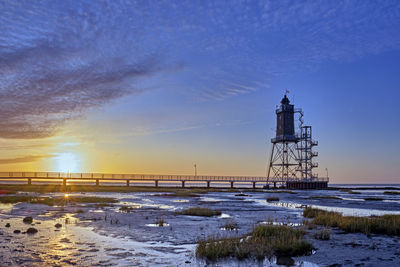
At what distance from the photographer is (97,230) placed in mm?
17344

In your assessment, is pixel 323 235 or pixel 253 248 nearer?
pixel 253 248

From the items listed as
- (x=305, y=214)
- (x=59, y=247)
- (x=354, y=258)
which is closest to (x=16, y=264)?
(x=59, y=247)

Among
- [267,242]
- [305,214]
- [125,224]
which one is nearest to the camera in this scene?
[267,242]

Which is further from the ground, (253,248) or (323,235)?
(253,248)

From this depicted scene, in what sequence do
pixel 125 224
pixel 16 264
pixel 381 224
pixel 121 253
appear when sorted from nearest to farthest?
pixel 16 264 < pixel 121 253 < pixel 381 224 < pixel 125 224

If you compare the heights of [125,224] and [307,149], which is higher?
[307,149]

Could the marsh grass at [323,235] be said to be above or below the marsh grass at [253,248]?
below

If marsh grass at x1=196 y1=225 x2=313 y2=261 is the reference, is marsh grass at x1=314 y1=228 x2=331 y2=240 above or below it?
below

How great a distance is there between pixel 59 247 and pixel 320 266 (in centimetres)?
942

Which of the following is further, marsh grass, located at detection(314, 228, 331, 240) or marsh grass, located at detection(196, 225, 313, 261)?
marsh grass, located at detection(314, 228, 331, 240)

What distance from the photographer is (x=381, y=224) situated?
17.0 m

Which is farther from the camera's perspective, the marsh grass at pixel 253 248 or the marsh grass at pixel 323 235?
the marsh grass at pixel 323 235

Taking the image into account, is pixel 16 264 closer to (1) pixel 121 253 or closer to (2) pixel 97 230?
(1) pixel 121 253

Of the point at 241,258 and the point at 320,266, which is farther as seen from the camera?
the point at 241,258
